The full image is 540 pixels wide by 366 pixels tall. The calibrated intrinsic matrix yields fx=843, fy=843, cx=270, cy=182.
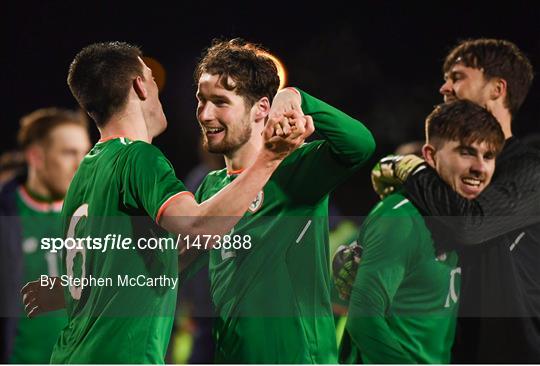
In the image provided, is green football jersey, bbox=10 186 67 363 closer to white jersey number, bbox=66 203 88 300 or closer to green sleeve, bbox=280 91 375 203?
white jersey number, bbox=66 203 88 300

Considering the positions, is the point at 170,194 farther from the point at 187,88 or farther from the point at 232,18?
the point at 232,18

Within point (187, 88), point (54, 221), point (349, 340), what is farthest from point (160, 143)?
point (349, 340)

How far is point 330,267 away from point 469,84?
87cm

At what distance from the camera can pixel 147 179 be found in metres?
2.49

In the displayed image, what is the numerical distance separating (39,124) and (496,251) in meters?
1.75

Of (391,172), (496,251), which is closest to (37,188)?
(391,172)

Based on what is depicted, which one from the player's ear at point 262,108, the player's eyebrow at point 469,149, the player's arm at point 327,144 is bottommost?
the player's arm at point 327,144

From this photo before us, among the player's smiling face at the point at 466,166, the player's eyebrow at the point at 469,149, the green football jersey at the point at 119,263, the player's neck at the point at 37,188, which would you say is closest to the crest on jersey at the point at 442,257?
the player's smiling face at the point at 466,166

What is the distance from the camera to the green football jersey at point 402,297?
2910mm

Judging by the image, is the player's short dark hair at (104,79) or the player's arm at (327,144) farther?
the player's short dark hair at (104,79)

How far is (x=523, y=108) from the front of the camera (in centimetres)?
313

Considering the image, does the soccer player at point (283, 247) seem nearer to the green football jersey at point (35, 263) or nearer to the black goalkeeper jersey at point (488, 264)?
the black goalkeeper jersey at point (488, 264)

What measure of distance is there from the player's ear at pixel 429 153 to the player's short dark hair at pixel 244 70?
605 millimetres

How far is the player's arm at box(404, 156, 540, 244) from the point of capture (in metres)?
3.01
